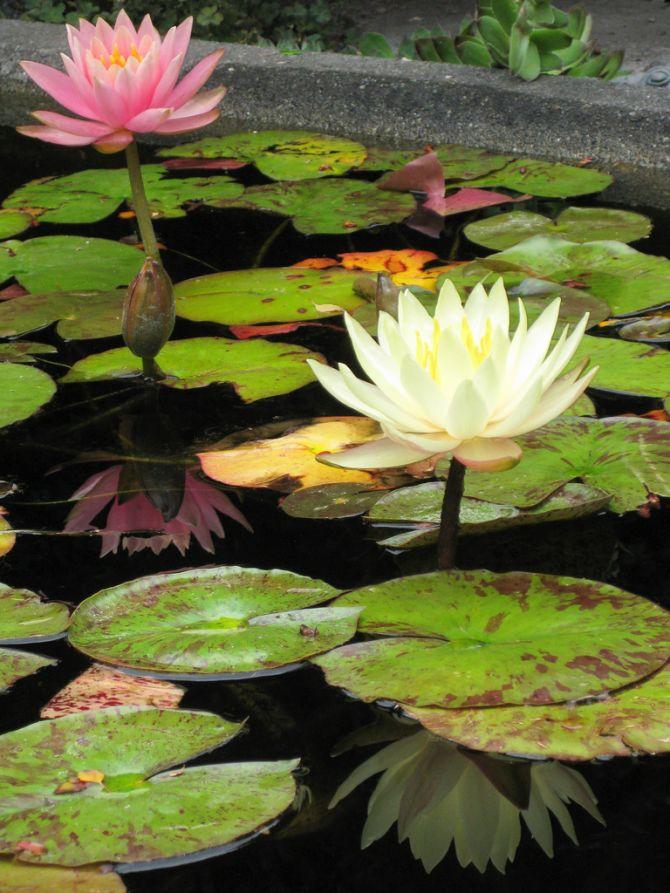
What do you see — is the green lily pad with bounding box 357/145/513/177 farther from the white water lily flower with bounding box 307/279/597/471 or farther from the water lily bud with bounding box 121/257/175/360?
the white water lily flower with bounding box 307/279/597/471

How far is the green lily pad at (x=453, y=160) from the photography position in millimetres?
2588

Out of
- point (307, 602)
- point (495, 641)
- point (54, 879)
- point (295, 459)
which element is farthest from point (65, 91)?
point (54, 879)

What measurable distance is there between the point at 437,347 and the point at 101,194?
1.74 meters

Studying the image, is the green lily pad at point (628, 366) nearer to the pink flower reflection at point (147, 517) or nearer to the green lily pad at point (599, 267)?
the green lily pad at point (599, 267)

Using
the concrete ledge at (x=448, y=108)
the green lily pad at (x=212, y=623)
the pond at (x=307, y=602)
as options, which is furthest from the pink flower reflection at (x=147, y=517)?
the concrete ledge at (x=448, y=108)

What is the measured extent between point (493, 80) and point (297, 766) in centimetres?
233

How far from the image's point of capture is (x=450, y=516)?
1.08m

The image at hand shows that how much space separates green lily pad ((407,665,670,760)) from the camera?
0.88m

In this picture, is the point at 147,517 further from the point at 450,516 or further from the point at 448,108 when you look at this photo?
the point at 448,108

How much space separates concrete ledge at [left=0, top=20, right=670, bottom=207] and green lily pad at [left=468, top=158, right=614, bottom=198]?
0.07 metres

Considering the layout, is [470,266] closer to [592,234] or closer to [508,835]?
[592,234]

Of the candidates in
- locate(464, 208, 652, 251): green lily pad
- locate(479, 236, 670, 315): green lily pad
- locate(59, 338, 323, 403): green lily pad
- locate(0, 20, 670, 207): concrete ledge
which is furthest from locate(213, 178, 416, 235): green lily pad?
locate(59, 338, 323, 403): green lily pad

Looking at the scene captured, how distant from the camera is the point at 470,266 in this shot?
199 centimetres

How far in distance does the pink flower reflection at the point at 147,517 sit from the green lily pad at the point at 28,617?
0.38 ft
